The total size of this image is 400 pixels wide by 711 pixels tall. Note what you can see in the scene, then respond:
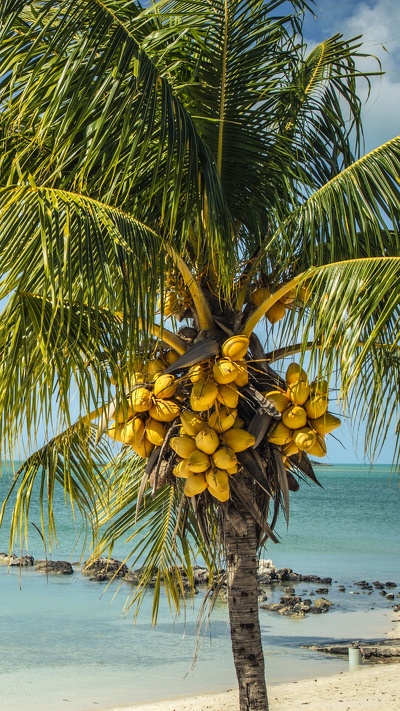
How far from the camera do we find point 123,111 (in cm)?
387

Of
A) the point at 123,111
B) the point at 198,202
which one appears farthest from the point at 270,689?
→ the point at 123,111

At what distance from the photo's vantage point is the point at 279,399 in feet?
14.4

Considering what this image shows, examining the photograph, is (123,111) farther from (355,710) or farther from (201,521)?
(355,710)

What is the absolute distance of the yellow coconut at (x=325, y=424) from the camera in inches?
173

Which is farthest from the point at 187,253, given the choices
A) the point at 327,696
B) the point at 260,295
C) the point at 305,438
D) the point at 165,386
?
the point at 327,696

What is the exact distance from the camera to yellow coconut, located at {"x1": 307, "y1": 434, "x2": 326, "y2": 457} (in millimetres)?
4406

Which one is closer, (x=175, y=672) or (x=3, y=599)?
(x=175, y=672)

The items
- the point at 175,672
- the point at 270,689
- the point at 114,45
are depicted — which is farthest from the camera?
the point at 175,672

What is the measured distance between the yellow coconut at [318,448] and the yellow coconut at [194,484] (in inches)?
23.7

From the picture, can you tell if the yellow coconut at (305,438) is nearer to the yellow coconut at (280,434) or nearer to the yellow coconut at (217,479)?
the yellow coconut at (280,434)

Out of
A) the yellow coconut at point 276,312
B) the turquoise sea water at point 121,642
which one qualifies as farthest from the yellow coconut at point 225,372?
the turquoise sea water at point 121,642

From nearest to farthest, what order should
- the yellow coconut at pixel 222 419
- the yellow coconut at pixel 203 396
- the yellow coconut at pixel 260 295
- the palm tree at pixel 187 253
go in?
the palm tree at pixel 187 253 < the yellow coconut at pixel 203 396 < the yellow coconut at pixel 222 419 < the yellow coconut at pixel 260 295

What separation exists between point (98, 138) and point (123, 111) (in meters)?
0.17

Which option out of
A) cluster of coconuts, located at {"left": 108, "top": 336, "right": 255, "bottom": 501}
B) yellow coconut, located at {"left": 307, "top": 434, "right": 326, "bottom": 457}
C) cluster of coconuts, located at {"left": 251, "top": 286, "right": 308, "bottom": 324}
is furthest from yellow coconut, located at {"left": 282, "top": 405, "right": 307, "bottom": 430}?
cluster of coconuts, located at {"left": 251, "top": 286, "right": 308, "bottom": 324}
